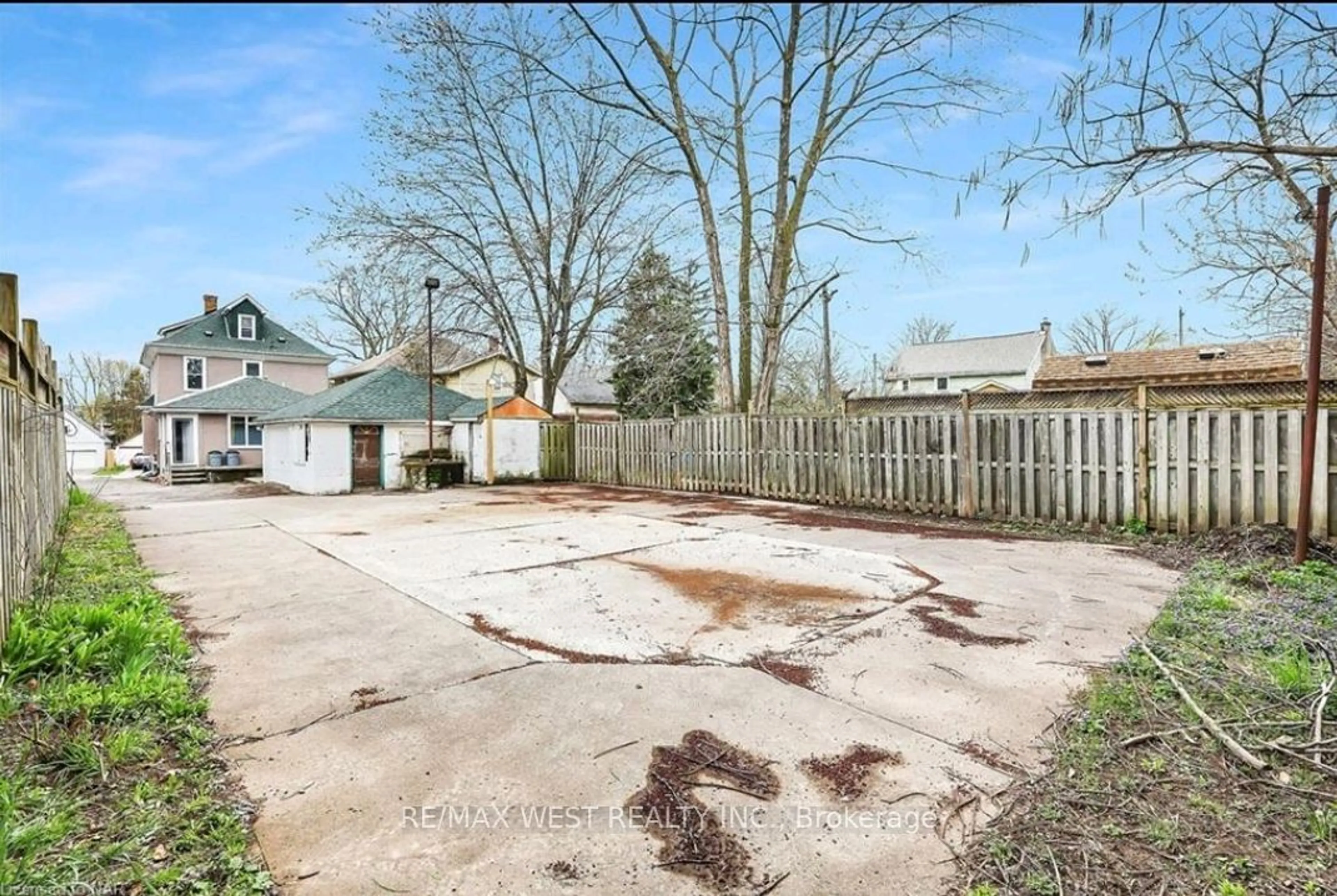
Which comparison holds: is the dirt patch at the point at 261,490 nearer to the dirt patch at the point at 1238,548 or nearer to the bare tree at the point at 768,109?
the bare tree at the point at 768,109

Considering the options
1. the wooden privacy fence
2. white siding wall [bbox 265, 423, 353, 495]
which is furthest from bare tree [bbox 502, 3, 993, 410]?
white siding wall [bbox 265, 423, 353, 495]

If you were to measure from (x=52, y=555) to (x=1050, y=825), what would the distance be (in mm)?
7296

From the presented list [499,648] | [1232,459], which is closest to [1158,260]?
[1232,459]

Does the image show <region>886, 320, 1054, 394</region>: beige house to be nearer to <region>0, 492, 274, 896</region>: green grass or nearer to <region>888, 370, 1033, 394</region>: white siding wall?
<region>888, 370, 1033, 394</region>: white siding wall

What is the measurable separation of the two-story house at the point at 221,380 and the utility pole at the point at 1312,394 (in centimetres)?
2148

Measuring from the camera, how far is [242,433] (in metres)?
21.0

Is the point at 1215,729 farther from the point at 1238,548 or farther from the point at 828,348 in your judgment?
the point at 828,348

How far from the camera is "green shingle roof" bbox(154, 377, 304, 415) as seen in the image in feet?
65.4

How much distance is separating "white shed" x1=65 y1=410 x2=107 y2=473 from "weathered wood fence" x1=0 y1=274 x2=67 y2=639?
102 ft

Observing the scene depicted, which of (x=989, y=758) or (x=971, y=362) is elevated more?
(x=971, y=362)

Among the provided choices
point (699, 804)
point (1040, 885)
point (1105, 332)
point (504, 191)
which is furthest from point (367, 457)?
point (1105, 332)

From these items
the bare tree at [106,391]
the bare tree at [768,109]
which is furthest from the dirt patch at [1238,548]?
the bare tree at [106,391]

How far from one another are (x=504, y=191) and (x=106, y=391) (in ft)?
109

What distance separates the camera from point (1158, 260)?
754 centimetres
